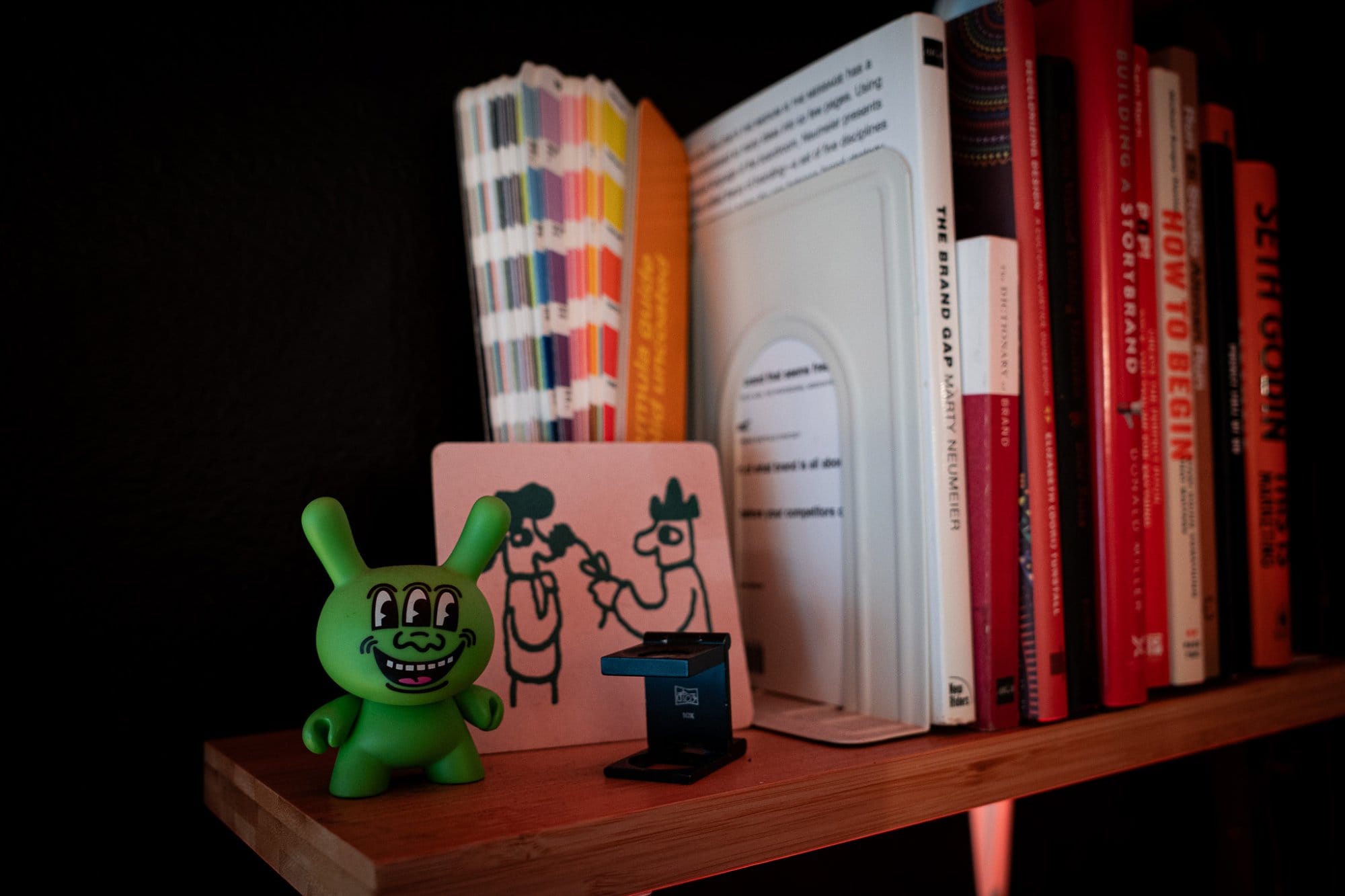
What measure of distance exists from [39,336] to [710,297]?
22.6 inches

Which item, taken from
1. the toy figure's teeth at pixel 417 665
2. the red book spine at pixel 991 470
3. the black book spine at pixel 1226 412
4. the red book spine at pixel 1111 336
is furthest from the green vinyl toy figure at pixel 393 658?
the black book spine at pixel 1226 412

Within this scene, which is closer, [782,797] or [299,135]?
[782,797]

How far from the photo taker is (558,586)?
729 mm

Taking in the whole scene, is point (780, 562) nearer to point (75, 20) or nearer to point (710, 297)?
point (710, 297)

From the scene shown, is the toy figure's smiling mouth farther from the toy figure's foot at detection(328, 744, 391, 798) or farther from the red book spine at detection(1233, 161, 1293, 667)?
the red book spine at detection(1233, 161, 1293, 667)

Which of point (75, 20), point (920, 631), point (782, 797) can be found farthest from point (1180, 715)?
point (75, 20)

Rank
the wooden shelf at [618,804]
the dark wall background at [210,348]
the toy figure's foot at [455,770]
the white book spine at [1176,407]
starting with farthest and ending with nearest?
the white book spine at [1176,407]
the dark wall background at [210,348]
the toy figure's foot at [455,770]
the wooden shelf at [618,804]

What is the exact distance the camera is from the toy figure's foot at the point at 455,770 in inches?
23.0

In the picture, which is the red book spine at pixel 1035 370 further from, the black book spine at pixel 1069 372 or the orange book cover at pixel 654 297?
the orange book cover at pixel 654 297

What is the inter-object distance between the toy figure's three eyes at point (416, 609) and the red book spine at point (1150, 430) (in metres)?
0.58

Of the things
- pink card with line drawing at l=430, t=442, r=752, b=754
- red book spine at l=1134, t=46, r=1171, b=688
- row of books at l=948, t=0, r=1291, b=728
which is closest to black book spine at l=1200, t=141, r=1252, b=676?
row of books at l=948, t=0, r=1291, b=728

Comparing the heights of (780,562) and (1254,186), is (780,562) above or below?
below

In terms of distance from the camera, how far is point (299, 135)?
81 centimetres

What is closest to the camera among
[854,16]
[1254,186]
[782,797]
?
[782,797]
